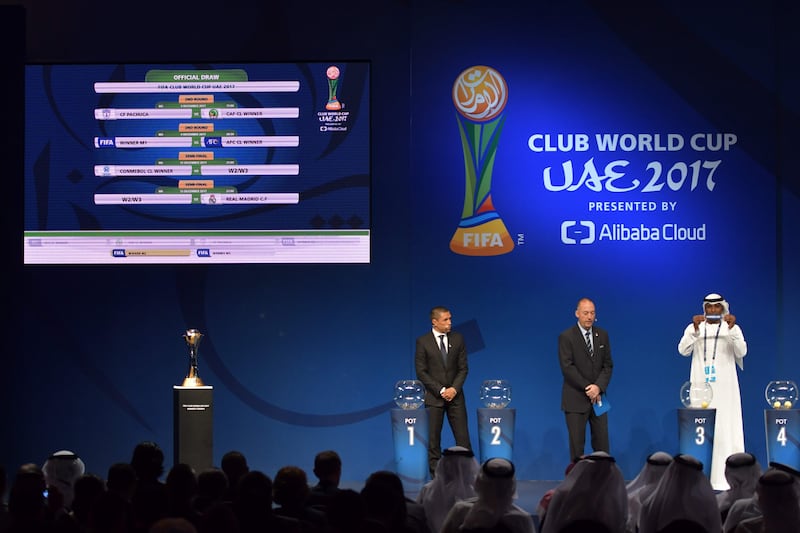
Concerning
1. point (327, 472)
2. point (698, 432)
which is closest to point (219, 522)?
point (327, 472)

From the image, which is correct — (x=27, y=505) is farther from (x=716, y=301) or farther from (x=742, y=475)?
(x=716, y=301)

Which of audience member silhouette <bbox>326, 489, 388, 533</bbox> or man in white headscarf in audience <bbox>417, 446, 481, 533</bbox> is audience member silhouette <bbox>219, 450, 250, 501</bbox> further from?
audience member silhouette <bbox>326, 489, 388, 533</bbox>

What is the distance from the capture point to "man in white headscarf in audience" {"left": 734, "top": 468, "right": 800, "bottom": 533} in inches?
155

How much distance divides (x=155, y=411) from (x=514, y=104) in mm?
4243

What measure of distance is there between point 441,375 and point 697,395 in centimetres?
204

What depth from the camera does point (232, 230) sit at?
9.89 m

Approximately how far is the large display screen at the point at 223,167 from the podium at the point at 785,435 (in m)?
3.68

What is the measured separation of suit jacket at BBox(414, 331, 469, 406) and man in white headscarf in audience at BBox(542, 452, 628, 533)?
477 centimetres

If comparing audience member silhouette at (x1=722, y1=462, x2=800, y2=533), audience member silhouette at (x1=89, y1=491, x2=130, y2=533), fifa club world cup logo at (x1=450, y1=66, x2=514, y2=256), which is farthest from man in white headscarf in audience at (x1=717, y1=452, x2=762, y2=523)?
fifa club world cup logo at (x1=450, y1=66, x2=514, y2=256)

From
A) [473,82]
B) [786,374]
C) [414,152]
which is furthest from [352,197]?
[786,374]

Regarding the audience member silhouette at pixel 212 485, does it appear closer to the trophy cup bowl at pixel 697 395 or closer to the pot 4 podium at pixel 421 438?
the pot 4 podium at pixel 421 438

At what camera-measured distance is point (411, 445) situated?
346 inches

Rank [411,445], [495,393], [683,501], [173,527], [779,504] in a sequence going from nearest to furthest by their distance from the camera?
[173,527] < [779,504] < [683,501] < [411,445] < [495,393]

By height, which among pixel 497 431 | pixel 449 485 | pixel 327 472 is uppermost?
pixel 327 472
